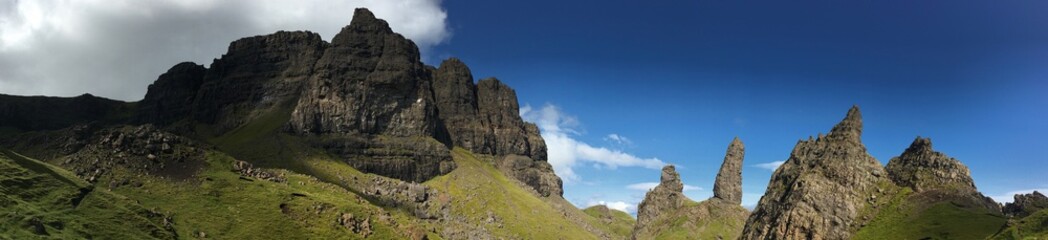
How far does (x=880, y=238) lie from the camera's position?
14475cm

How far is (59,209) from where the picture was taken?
104438 millimetres

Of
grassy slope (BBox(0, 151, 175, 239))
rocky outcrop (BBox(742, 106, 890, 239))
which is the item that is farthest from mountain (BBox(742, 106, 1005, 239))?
grassy slope (BBox(0, 151, 175, 239))

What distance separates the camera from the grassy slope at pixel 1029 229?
3818 inches

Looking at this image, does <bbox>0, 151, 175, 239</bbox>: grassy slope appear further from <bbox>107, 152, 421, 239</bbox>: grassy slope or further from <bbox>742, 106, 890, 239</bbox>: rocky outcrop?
<bbox>742, 106, 890, 239</bbox>: rocky outcrop

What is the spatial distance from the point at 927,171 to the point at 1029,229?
6357 cm

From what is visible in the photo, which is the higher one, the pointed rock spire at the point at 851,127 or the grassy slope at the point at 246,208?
the pointed rock spire at the point at 851,127

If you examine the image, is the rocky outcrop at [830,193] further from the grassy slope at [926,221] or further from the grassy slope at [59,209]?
the grassy slope at [59,209]

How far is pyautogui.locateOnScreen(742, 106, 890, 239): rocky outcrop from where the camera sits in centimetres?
15862

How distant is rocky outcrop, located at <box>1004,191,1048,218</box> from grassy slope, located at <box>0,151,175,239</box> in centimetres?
17344

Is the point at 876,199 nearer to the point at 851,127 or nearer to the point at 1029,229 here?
the point at 851,127

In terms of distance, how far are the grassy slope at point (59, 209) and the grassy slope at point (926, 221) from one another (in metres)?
154

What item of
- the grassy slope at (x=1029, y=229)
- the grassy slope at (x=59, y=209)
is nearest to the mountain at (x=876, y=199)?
the grassy slope at (x=1029, y=229)

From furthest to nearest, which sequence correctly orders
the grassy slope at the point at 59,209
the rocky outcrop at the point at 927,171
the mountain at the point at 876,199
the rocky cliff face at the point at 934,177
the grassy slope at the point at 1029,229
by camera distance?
1. the rocky outcrop at the point at 927,171
2. the rocky cliff face at the point at 934,177
3. the mountain at the point at 876,199
4. the grassy slope at the point at 1029,229
5. the grassy slope at the point at 59,209

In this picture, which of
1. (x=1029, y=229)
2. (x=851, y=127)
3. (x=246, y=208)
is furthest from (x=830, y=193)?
(x=246, y=208)
